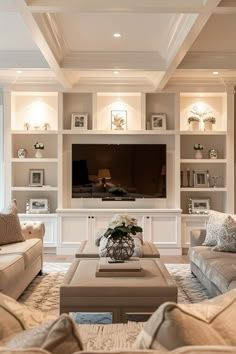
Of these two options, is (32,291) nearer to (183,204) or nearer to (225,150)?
(183,204)

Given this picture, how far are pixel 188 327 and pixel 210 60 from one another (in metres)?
5.63

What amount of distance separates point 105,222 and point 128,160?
113 centimetres

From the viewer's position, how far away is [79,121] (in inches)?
298

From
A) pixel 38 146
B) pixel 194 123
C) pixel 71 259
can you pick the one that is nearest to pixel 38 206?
pixel 38 146

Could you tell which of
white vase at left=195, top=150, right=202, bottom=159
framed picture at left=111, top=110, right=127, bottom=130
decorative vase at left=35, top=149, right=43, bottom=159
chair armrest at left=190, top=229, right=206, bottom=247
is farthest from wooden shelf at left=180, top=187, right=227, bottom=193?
decorative vase at left=35, top=149, right=43, bottom=159

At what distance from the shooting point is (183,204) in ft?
25.6

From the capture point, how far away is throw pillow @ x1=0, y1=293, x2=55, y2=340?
4.12ft

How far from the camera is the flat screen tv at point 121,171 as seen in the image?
297 inches

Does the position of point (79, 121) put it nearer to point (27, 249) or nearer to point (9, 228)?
point (9, 228)

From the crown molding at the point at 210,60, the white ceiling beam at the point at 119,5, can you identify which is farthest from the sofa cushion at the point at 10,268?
the crown molding at the point at 210,60

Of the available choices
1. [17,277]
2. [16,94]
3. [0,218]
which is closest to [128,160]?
[16,94]

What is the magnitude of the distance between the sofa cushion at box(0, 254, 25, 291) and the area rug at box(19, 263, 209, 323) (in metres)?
0.36

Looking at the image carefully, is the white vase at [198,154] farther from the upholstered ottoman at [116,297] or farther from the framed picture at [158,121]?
the upholstered ottoman at [116,297]

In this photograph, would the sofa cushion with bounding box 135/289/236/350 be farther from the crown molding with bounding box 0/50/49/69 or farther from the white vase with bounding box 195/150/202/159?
the white vase with bounding box 195/150/202/159
